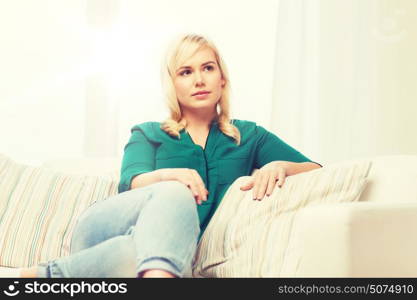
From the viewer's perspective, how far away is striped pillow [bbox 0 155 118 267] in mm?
1854

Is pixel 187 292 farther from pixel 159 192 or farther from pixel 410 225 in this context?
pixel 410 225

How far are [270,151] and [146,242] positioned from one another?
2.56 ft

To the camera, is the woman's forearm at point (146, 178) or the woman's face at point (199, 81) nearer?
the woman's forearm at point (146, 178)

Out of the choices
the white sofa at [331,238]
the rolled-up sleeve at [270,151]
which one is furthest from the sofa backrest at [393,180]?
the rolled-up sleeve at [270,151]

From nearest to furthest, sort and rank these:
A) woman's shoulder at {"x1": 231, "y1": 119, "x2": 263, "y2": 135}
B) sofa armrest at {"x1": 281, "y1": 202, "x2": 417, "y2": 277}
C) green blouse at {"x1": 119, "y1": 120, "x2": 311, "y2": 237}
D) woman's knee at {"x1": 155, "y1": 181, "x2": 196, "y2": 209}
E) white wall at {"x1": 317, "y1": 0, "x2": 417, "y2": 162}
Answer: sofa armrest at {"x1": 281, "y1": 202, "x2": 417, "y2": 277}, woman's knee at {"x1": 155, "y1": 181, "x2": 196, "y2": 209}, green blouse at {"x1": 119, "y1": 120, "x2": 311, "y2": 237}, woman's shoulder at {"x1": 231, "y1": 119, "x2": 263, "y2": 135}, white wall at {"x1": 317, "y1": 0, "x2": 417, "y2": 162}

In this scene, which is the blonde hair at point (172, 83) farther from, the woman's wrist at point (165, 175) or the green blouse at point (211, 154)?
the woman's wrist at point (165, 175)

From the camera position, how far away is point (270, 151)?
1863mm

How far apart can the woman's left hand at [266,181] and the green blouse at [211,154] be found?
0.76 feet

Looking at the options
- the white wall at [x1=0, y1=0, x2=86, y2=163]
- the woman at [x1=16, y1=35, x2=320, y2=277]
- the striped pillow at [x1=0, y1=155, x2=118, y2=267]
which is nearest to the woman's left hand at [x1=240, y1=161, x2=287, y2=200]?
the woman at [x1=16, y1=35, x2=320, y2=277]

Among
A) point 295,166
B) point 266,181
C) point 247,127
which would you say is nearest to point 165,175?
point 266,181

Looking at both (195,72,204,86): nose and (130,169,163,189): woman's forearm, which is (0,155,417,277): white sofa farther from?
(195,72,204,86): nose

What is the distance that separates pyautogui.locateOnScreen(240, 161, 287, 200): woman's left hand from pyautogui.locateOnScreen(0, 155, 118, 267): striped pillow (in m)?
0.57

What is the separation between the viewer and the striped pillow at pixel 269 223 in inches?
55.5

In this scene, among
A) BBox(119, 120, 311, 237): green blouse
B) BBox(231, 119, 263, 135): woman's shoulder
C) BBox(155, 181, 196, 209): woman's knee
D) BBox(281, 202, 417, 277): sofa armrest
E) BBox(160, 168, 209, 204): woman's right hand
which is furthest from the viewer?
BBox(231, 119, 263, 135): woman's shoulder
